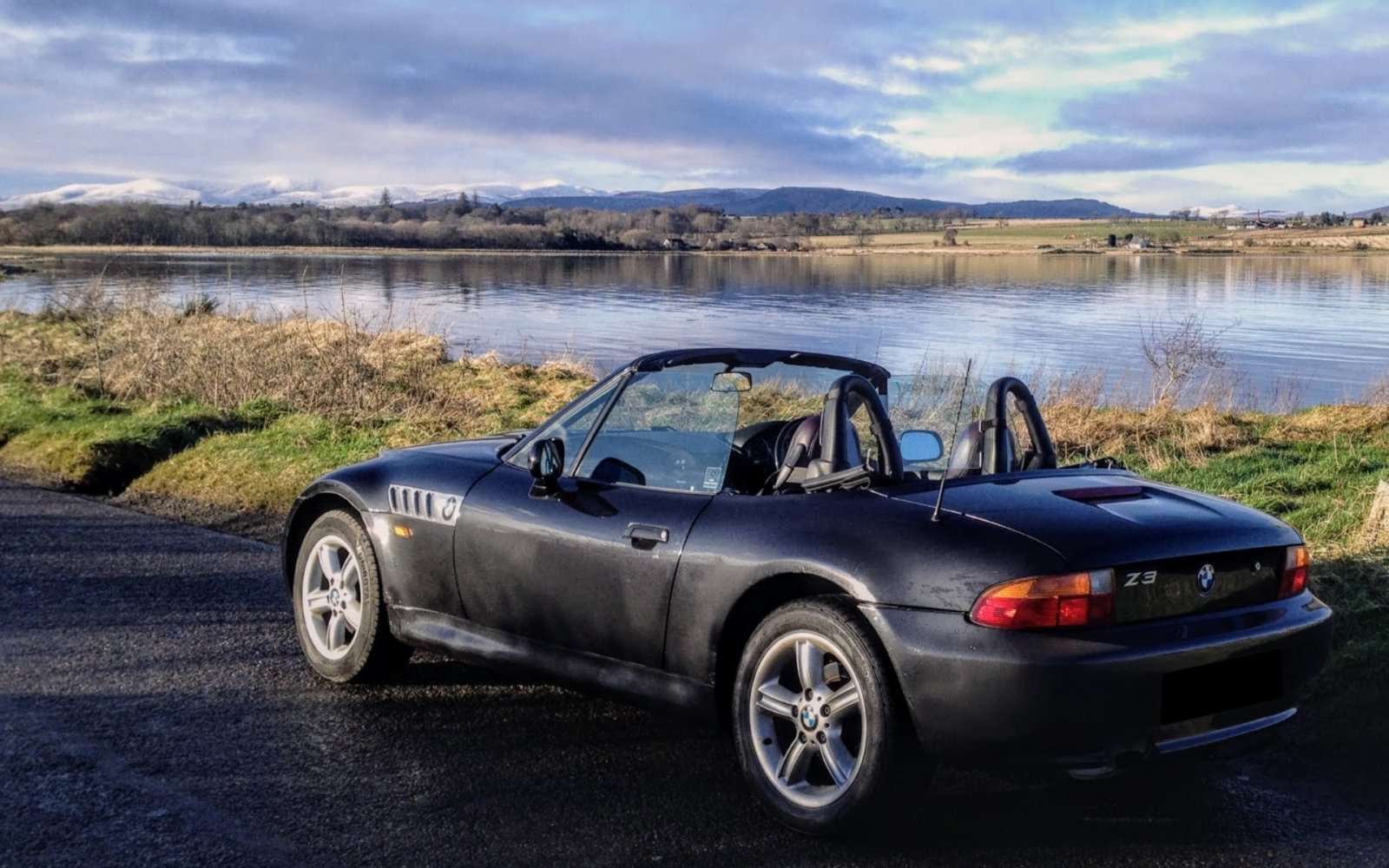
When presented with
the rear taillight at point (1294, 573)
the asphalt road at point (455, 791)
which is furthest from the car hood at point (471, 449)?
the rear taillight at point (1294, 573)

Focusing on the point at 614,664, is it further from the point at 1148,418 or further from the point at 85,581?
the point at 1148,418

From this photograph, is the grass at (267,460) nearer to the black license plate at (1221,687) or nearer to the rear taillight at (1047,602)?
the rear taillight at (1047,602)

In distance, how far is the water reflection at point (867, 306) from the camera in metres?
26.8

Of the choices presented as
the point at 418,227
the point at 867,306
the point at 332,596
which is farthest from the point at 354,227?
the point at 332,596

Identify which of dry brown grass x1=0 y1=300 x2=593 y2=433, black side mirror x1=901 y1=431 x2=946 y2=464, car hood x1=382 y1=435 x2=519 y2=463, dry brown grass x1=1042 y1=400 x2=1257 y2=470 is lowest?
dry brown grass x1=1042 y1=400 x2=1257 y2=470

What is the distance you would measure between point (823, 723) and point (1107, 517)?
1.05 m

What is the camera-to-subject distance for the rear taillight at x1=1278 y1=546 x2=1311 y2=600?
13.0 ft

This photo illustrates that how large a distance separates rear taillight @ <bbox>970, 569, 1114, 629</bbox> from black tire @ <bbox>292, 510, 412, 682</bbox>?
110 inches

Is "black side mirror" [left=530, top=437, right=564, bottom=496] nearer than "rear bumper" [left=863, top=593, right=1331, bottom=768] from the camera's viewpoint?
No

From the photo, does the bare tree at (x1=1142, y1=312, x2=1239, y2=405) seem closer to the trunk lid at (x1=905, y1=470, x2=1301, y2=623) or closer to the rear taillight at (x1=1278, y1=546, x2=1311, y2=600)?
the rear taillight at (x1=1278, y1=546, x2=1311, y2=600)

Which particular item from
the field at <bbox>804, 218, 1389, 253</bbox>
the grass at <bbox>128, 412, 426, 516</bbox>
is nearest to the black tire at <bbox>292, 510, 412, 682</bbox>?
the grass at <bbox>128, 412, 426, 516</bbox>

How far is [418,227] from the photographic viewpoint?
8944 centimetres

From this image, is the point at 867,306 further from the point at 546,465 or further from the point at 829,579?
the point at 829,579

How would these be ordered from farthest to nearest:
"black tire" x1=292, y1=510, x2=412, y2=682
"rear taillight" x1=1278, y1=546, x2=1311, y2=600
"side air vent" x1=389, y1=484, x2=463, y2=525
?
"black tire" x1=292, y1=510, x2=412, y2=682
"side air vent" x1=389, y1=484, x2=463, y2=525
"rear taillight" x1=1278, y1=546, x2=1311, y2=600
